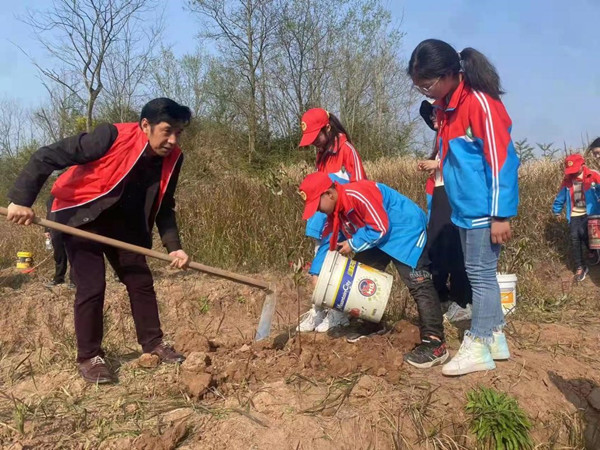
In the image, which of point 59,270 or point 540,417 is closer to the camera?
point 540,417

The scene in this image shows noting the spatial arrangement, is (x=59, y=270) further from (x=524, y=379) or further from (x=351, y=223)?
(x=524, y=379)

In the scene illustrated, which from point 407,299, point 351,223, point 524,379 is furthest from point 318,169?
point 524,379

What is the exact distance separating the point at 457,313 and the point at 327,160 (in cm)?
153

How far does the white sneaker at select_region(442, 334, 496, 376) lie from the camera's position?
289cm


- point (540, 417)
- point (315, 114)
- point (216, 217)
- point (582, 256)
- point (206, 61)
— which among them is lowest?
point (540, 417)

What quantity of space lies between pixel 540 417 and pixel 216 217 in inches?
170

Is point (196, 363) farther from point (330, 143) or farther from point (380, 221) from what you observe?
point (330, 143)

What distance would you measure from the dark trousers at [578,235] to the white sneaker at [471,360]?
4.17 meters

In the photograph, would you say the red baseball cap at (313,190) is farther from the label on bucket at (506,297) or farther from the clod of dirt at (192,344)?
the label on bucket at (506,297)

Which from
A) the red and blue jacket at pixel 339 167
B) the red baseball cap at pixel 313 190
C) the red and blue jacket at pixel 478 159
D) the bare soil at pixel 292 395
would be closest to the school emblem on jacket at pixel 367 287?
the bare soil at pixel 292 395

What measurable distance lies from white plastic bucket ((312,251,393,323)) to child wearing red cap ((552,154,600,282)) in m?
4.12

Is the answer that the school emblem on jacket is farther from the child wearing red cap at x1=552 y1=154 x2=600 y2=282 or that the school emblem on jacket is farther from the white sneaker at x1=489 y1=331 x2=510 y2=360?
the child wearing red cap at x1=552 y1=154 x2=600 y2=282

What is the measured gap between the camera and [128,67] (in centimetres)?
1391

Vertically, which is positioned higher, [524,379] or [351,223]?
[351,223]
